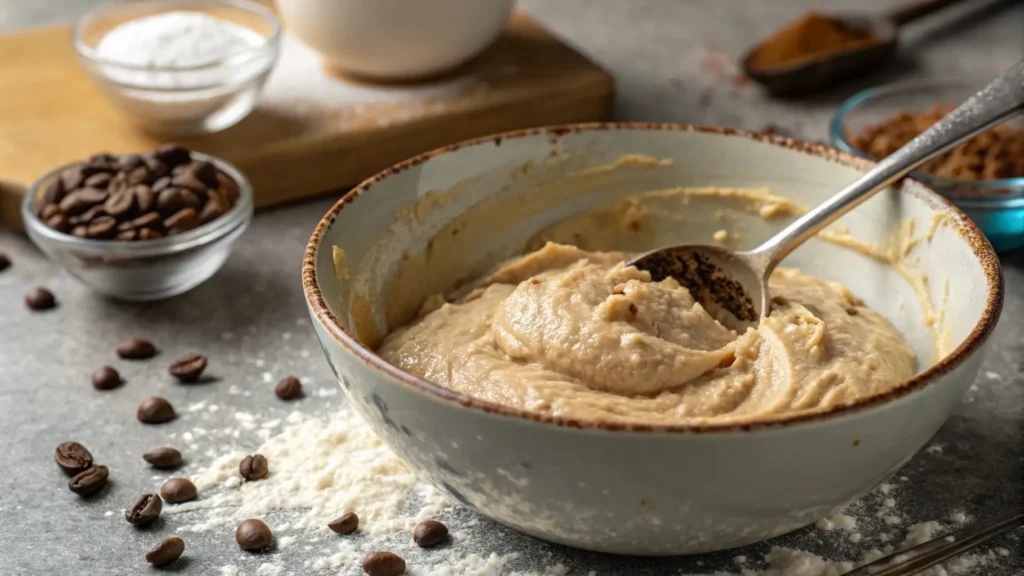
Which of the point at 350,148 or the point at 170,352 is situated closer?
the point at 170,352

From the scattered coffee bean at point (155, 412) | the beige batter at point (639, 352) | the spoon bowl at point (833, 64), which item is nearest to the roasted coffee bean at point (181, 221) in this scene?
the scattered coffee bean at point (155, 412)

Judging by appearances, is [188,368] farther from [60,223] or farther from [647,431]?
[647,431]

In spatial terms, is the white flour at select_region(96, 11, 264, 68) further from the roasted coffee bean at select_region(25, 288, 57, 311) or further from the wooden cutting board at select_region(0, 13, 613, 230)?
the roasted coffee bean at select_region(25, 288, 57, 311)

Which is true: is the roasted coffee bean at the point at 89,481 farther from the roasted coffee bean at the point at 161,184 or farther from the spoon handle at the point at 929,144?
the spoon handle at the point at 929,144

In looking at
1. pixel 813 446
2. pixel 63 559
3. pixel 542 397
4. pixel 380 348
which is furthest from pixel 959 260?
pixel 63 559

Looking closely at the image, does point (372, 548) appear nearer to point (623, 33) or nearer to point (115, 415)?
point (115, 415)

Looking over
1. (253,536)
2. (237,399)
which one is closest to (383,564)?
(253,536)
